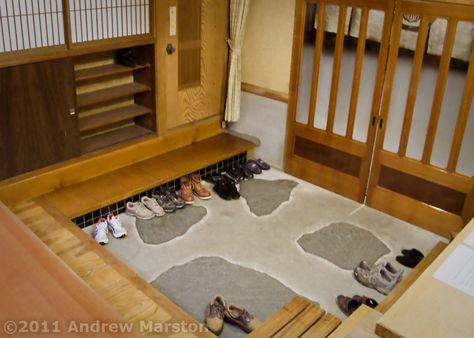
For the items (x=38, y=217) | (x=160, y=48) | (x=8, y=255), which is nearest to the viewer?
(x=8, y=255)

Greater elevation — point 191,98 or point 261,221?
point 191,98

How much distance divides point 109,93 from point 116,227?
3.44 ft

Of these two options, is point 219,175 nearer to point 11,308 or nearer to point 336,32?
point 336,32

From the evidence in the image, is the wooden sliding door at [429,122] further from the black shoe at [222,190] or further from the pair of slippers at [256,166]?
the black shoe at [222,190]

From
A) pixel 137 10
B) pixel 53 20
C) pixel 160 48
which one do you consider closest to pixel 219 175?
pixel 160 48

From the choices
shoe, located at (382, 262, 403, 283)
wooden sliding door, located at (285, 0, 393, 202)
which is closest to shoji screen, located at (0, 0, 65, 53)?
wooden sliding door, located at (285, 0, 393, 202)

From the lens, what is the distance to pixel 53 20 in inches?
123

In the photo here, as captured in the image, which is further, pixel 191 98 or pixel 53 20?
pixel 191 98

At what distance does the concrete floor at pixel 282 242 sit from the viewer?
9.84 ft

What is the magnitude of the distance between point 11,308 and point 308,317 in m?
1.53

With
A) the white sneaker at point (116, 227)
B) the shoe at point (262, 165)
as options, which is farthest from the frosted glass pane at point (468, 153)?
the white sneaker at point (116, 227)

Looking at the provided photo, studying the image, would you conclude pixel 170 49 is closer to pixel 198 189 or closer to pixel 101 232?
pixel 198 189

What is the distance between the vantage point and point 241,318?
2588 mm

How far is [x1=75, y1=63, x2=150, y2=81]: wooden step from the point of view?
3529mm
